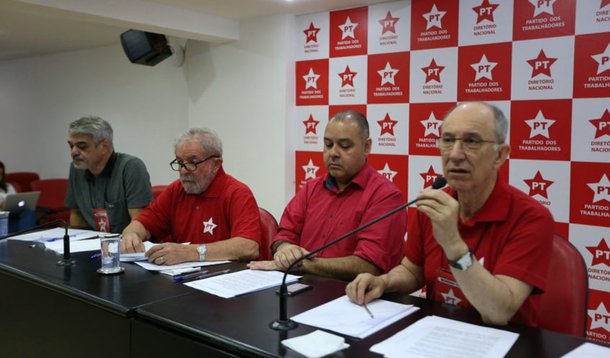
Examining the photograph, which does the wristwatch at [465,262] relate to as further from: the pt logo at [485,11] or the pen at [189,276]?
the pt logo at [485,11]

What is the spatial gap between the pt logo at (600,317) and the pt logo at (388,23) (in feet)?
7.39

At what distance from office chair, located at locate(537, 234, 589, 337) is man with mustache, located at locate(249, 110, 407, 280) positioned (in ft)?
2.07

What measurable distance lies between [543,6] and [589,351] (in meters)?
2.48

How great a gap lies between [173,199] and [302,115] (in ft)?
6.05

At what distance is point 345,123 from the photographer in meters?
2.14

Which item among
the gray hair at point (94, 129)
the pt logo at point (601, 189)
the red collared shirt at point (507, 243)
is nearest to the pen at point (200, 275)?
the red collared shirt at point (507, 243)

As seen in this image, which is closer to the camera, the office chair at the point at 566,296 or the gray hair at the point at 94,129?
the office chair at the point at 566,296

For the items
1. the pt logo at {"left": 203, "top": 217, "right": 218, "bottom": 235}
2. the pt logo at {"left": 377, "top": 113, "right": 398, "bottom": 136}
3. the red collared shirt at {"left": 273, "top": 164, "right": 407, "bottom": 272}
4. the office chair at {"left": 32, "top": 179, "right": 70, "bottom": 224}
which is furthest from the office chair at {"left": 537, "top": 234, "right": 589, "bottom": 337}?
the office chair at {"left": 32, "top": 179, "right": 70, "bottom": 224}

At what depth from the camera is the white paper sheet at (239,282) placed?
4.93 feet

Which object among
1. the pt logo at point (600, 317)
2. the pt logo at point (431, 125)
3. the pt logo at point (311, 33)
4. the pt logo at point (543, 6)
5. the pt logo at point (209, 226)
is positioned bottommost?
the pt logo at point (600, 317)

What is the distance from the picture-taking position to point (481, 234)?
1.45 m

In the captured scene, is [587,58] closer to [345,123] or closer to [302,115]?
[345,123]

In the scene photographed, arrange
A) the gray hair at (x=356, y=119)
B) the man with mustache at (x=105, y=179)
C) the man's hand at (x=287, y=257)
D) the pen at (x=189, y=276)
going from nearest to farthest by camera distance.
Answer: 1. the pen at (x=189, y=276)
2. the man's hand at (x=287, y=257)
3. the gray hair at (x=356, y=119)
4. the man with mustache at (x=105, y=179)

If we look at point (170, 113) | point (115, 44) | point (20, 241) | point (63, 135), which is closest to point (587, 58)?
point (20, 241)
